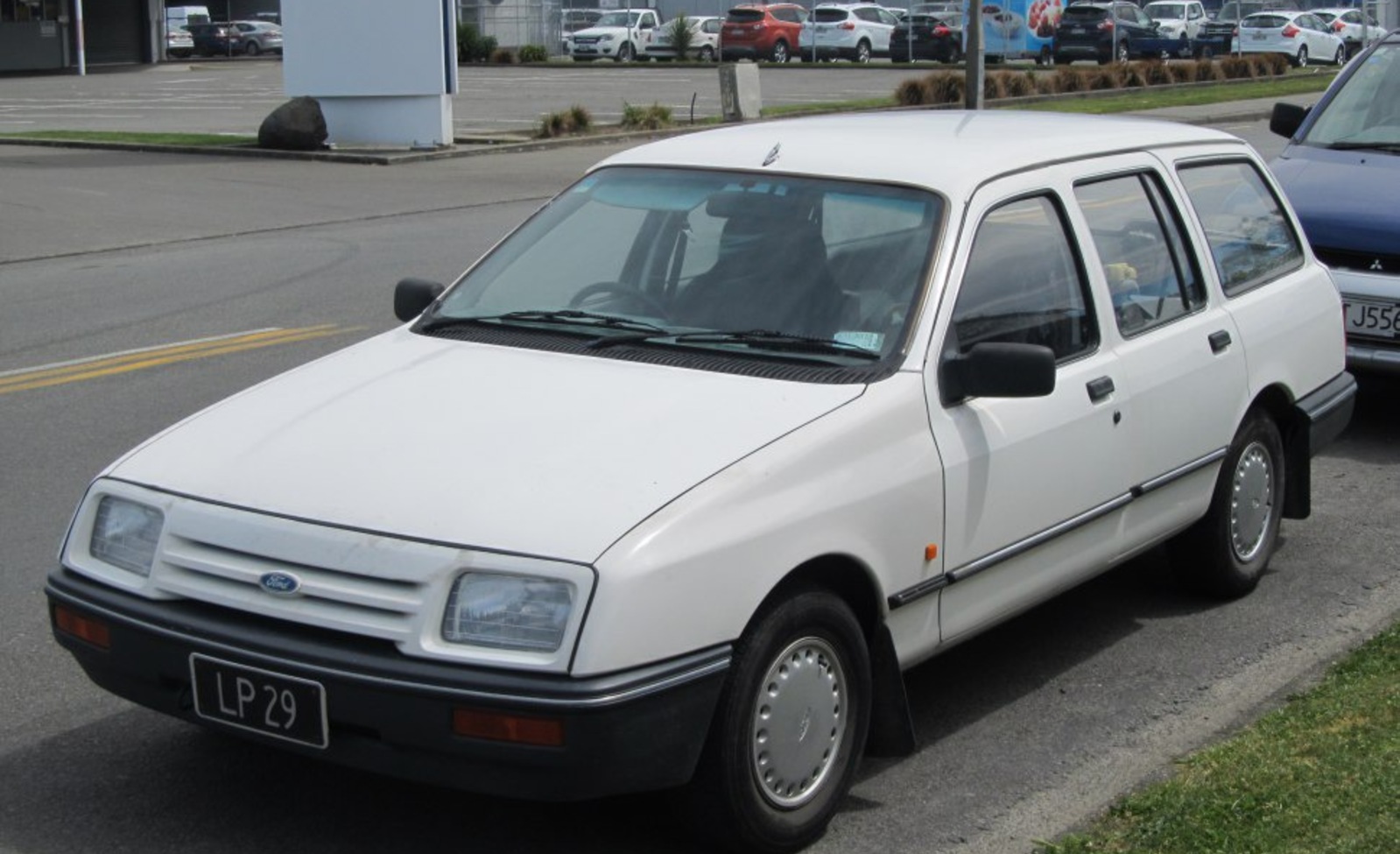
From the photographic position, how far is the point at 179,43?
231 feet

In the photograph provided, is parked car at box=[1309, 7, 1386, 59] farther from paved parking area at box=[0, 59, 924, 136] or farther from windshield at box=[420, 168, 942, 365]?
windshield at box=[420, 168, 942, 365]

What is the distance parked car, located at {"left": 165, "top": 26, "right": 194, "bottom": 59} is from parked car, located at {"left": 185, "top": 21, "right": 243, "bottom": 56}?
0.29 metres

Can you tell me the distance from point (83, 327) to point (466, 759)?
927 cm

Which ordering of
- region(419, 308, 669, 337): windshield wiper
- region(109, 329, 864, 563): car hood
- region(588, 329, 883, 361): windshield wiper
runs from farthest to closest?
region(419, 308, 669, 337): windshield wiper → region(588, 329, 883, 361): windshield wiper → region(109, 329, 864, 563): car hood

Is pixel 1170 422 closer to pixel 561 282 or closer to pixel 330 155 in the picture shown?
pixel 561 282

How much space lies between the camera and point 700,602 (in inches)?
162

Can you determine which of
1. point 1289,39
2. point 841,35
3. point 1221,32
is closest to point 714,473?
point 1289,39

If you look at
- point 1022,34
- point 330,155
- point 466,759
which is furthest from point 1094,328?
point 1022,34

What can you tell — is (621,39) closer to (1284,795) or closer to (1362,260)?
(1362,260)

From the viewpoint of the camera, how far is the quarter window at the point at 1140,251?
19.4 feet

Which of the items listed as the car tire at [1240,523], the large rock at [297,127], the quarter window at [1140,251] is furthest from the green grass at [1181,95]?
the quarter window at [1140,251]

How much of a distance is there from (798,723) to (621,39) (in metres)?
56.3

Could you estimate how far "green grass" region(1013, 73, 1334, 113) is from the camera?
115 ft

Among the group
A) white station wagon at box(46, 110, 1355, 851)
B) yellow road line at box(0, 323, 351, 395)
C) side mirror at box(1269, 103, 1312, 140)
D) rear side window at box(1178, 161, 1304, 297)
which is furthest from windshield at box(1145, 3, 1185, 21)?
white station wagon at box(46, 110, 1355, 851)
